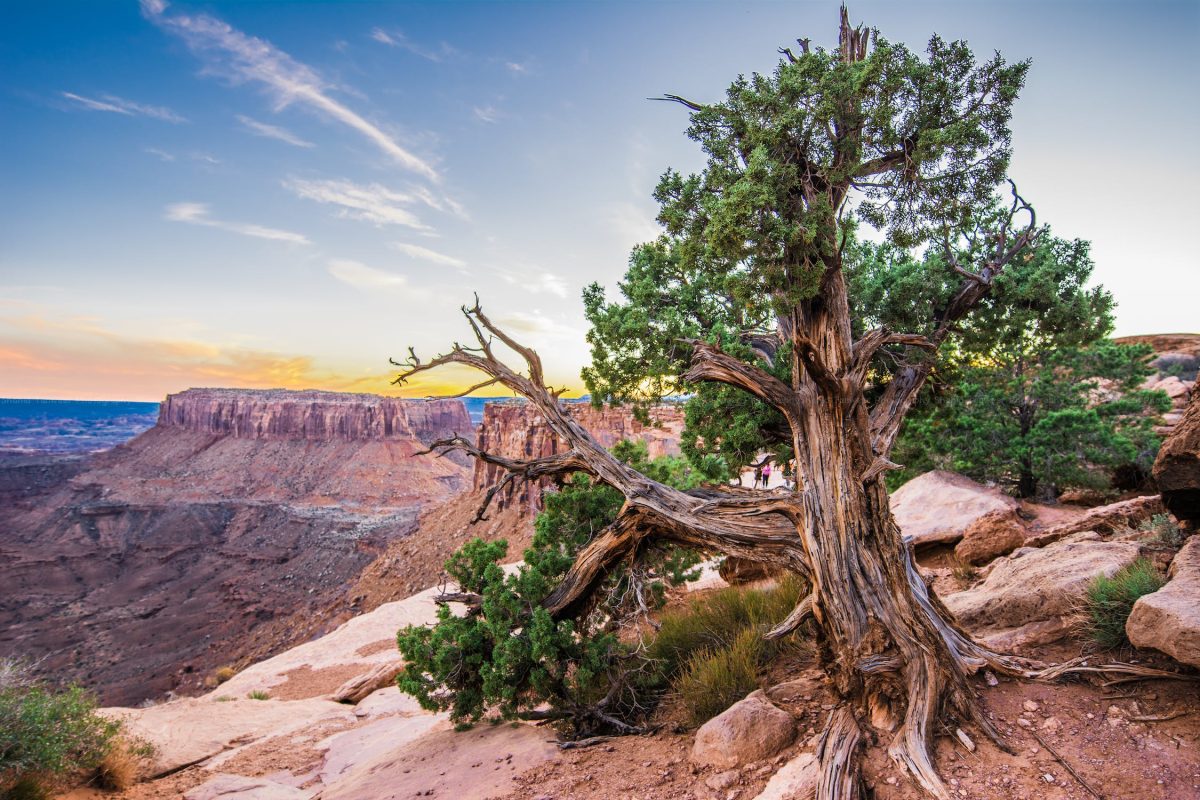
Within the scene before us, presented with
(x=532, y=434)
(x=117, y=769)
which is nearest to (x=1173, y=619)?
(x=117, y=769)

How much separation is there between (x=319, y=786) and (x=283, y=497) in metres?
87.1

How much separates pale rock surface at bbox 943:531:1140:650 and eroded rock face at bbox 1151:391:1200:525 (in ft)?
2.27

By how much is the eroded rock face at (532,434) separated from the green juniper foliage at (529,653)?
94.3ft

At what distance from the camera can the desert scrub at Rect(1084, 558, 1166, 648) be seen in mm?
4871

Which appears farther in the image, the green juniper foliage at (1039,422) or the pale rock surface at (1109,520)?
the green juniper foliage at (1039,422)

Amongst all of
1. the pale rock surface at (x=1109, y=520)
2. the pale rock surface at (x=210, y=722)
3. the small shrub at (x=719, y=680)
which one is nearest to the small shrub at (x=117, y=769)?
the pale rock surface at (x=210, y=722)

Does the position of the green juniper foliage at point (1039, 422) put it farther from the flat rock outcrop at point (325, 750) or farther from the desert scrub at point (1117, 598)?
the flat rock outcrop at point (325, 750)

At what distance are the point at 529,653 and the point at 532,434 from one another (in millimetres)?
42506

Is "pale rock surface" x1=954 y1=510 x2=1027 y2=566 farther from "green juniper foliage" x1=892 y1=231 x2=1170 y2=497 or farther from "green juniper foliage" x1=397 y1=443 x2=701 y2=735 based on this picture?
"green juniper foliage" x1=397 y1=443 x2=701 y2=735

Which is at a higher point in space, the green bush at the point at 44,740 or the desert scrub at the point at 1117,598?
the desert scrub at the point at 1117,598

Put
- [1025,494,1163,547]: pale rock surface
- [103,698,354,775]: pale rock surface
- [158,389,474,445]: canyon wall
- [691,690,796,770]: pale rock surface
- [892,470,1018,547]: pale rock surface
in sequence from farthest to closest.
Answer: [158,389,474,445]: canyon wall → [892,470,1018,547]: pale rock surface → [103,698,354,775]: pale rock surface → [1025,494,1163,547]: pale rock surface → [691,690,796,770]: pale rock surface

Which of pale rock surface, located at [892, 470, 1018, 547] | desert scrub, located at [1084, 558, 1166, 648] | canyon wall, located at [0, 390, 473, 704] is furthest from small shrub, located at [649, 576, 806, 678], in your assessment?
canyon wall, located at [0, 390, 473, 704]

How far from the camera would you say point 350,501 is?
80938 millimetres

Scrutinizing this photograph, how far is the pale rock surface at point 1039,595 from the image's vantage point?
A: 562 cm
